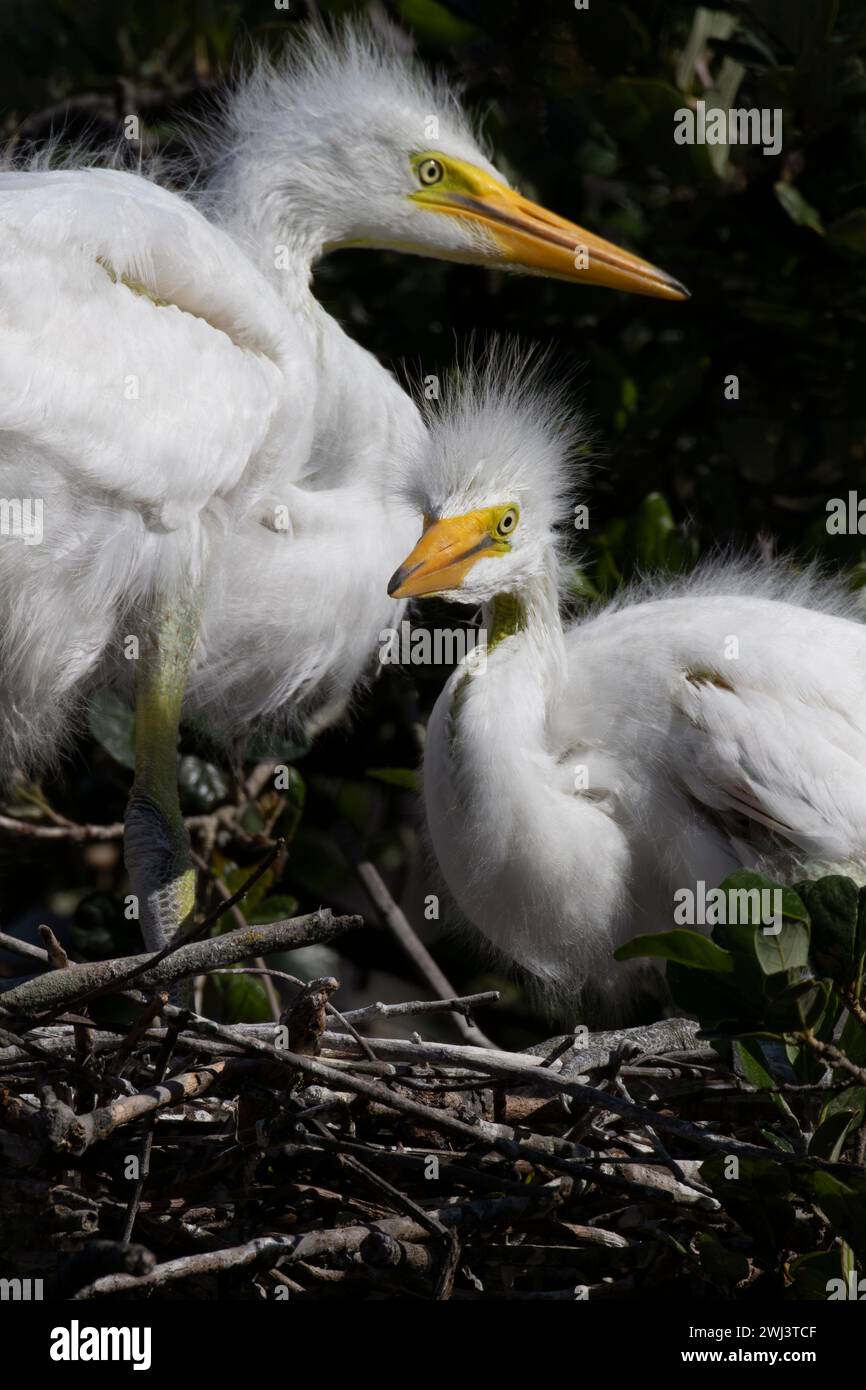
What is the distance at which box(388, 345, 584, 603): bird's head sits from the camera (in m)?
2.35

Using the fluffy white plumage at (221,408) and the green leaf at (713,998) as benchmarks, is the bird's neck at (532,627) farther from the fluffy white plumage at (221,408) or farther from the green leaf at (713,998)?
the green leaf at (713,998)

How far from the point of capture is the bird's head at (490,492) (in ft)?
7.72

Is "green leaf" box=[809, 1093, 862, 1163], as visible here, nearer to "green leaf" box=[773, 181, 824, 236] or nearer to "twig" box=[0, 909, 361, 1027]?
"twig" box=[0, 909, 361, 1027]

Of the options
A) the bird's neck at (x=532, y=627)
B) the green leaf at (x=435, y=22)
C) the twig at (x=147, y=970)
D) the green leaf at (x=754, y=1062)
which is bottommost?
the green leaf at (x=754, y=1062)

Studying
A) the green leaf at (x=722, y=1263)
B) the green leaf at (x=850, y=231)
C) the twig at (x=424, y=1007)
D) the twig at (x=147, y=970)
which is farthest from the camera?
the green leaf at (x=850, y=231)

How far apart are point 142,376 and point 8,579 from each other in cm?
34

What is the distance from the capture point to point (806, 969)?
1.76 metres

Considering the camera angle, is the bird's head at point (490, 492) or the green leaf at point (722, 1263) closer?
the green leaf at point (722, 1263)

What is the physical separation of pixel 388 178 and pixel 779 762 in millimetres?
1253

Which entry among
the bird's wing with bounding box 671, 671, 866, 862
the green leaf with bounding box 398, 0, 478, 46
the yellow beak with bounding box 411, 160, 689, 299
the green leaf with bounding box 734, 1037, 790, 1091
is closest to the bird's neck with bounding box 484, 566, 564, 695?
the bird's wing with bounding box 671, 671, 866, 862

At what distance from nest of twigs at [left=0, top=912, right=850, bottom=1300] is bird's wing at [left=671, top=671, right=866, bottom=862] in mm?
387

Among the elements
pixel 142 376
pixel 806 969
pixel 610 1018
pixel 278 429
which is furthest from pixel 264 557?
pixel 806 969

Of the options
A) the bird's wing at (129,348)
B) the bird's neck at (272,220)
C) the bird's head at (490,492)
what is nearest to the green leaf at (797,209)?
the bird's head at (490,492)

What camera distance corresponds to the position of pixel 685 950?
5.69 feet
